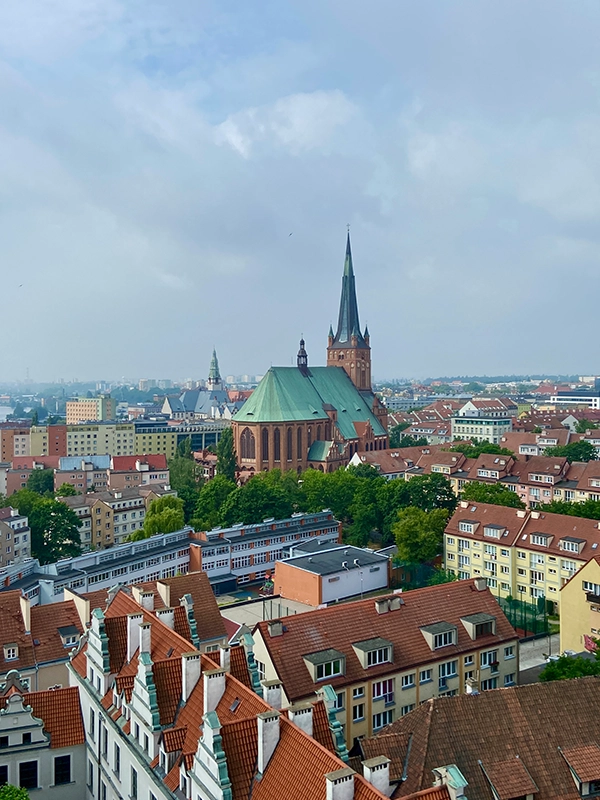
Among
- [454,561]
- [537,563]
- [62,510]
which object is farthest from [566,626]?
[62,510]

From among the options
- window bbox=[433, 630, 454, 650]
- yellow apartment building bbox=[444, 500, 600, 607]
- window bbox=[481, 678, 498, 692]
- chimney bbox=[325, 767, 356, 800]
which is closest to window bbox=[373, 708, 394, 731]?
window bbox=[433, 630, 454, 650]

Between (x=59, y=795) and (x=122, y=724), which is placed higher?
(x=122, y=724)

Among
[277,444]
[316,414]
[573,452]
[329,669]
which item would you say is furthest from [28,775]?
[316,414]

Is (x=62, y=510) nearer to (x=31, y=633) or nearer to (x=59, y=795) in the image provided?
(x=31, y=633)

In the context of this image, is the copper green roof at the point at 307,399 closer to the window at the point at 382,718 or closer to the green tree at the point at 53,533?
the green tree at the point at 53,533

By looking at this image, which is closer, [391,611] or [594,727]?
[594,727]

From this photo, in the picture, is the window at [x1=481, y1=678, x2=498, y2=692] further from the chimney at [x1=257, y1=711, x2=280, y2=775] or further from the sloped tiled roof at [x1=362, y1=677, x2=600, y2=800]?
the chimney at [x1=257, y1=711, x2=280, y2=775]

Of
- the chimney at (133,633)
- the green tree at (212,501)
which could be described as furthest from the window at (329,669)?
the green tree at (212,501)
